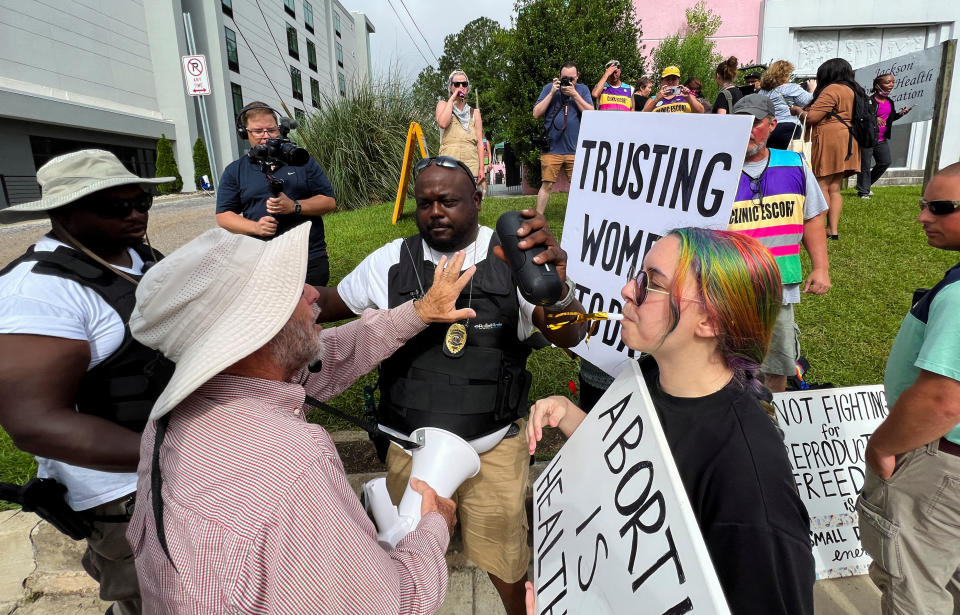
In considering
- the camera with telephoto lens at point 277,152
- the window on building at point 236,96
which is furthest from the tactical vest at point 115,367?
the window on building at point 236,96

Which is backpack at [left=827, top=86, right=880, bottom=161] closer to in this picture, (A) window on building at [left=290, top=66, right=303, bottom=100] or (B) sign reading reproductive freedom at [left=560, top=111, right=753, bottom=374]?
(B) sign reading reproductive freedom at [left=560, top=111, right=753, bottom=374]

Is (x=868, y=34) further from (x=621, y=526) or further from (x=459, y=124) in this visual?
(x=621, y=526)

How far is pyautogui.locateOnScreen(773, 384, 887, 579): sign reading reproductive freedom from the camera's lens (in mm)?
2535

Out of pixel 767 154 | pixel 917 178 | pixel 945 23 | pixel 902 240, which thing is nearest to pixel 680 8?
pixel 945 23

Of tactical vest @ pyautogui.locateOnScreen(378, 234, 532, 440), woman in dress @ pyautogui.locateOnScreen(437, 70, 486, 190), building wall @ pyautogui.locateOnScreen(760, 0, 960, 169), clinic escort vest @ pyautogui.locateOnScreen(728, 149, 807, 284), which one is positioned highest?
building wall @ pyautogui.locateOnScreen(760, 0, 960, 169)

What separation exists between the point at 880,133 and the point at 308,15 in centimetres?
3894

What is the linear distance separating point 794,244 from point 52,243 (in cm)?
364

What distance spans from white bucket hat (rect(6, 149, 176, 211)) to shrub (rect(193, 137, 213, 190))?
1084 inches

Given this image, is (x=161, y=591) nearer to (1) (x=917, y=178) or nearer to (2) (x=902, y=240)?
(2) (x=902, y=240)

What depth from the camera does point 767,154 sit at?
3.04 metres

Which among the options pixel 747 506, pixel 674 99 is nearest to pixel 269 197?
pixel 747 506

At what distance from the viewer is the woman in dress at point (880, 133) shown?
829cm

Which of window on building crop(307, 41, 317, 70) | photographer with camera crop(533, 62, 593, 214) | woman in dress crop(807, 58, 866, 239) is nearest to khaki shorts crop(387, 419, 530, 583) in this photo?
photographer with camera crop(533, 62, 593, 214)

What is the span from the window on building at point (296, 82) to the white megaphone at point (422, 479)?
3769 centimetres
